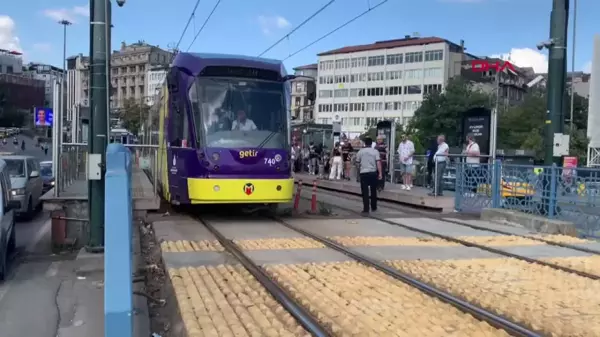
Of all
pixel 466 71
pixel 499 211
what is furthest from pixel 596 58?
pixel 466 71

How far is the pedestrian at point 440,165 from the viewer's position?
1673cm

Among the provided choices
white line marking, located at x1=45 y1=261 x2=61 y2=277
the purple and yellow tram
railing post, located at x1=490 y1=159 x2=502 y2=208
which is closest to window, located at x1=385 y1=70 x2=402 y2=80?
railing post, located at x1=490 y1=159 x2=502 y2=208

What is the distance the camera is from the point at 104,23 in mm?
9273

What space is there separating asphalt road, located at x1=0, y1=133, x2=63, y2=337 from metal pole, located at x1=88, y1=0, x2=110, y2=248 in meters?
0.85

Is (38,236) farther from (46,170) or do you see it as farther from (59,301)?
(46,170)

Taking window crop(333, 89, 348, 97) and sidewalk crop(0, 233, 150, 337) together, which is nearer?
sidewalk crop(0, 233, 150, 337)

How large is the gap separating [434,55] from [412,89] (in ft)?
23.2

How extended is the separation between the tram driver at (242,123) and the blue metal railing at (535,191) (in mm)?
5915

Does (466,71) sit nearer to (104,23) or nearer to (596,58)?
(596,58)

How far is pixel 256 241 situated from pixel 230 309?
13.6 feet

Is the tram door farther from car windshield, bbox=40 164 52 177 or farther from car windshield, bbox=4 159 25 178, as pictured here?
car windshield, bbox=40 164 52 177

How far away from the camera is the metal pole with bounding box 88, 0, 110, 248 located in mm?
9297

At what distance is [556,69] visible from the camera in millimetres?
13586

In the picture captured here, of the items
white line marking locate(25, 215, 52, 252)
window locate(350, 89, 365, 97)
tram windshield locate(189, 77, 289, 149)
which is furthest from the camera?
window locate(350, 89, 365, 97)
